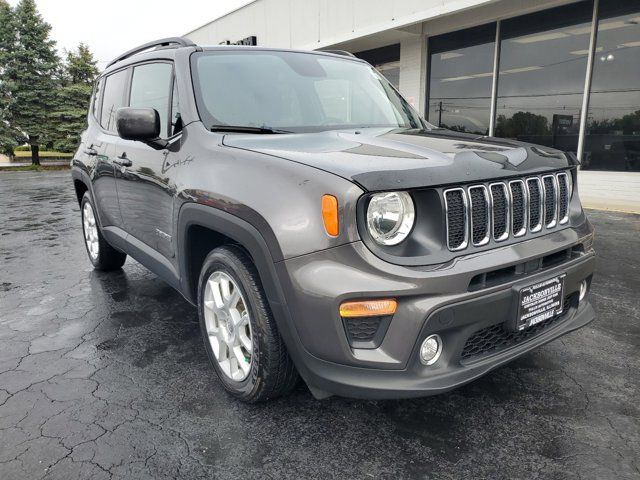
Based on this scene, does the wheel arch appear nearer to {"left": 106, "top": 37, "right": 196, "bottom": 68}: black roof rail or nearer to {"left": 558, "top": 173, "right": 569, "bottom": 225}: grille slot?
{"left": 106, "top": 37, "right": 196, "bottom": 68}: black roof rail

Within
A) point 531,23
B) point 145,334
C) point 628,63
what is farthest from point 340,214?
point 531,23

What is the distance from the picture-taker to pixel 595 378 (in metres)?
2.76

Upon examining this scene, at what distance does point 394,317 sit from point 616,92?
9.03 metres

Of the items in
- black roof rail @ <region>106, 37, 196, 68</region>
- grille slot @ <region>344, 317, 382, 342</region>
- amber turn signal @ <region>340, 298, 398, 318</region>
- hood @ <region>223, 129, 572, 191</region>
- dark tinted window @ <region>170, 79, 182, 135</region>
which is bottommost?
grille slot @ <region>344, 317, 382, 342</region>

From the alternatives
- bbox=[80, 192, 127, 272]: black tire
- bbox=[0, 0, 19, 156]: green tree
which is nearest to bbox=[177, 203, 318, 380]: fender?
bbox=[80, 192, 127, 272]: black tire

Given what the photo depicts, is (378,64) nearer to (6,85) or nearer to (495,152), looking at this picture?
(495,152)

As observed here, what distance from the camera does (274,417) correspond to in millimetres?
2412

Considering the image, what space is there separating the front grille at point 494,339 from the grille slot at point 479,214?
37cm

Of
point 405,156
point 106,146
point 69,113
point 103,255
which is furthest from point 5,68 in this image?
point 405,156

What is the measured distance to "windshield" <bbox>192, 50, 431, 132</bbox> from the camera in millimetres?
2889

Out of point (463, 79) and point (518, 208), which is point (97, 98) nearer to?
point (518, 208)

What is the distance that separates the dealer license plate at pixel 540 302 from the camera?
6.86 feet

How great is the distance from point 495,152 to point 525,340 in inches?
35.0

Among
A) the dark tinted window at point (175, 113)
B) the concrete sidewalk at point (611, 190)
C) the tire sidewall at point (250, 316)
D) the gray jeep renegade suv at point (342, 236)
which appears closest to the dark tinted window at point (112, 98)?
the gray jeep renegade suv at point (342, 236)
